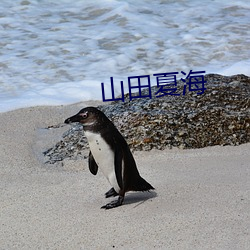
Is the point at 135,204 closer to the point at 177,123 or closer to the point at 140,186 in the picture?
the point at 140,186

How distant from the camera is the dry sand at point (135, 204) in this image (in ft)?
10.7

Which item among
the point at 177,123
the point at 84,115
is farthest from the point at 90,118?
the point at 177,123

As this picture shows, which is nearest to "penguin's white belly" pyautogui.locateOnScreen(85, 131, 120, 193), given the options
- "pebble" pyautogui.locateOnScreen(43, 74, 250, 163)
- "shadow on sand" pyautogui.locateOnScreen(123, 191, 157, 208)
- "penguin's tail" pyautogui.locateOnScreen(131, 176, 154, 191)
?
"penguin's tail" pyautogui.locateOnScreen(131, 176, 154, 191)

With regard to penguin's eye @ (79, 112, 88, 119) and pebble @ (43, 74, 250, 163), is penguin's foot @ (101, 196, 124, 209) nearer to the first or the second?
penguin's eye @ (79, 112, 88, 119)

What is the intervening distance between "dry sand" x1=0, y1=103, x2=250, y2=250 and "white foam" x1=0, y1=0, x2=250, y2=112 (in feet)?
6.77

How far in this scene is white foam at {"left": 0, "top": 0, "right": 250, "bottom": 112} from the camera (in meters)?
7.46

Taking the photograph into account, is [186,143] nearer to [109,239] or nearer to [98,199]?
[98,199]

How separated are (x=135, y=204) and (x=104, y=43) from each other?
223 inches

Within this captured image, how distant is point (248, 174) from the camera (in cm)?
427

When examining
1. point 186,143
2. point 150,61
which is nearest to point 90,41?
point 150,61

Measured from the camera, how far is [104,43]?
9.14m

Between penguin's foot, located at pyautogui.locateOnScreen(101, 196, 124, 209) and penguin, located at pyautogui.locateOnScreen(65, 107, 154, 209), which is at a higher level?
penguin, located at pyautogui.locateOnScreen(65, 107, 154, 209)

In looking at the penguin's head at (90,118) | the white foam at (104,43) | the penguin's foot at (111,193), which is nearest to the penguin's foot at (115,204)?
the penguin's foot at (111,193)

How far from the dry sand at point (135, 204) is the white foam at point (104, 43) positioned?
2.06m
